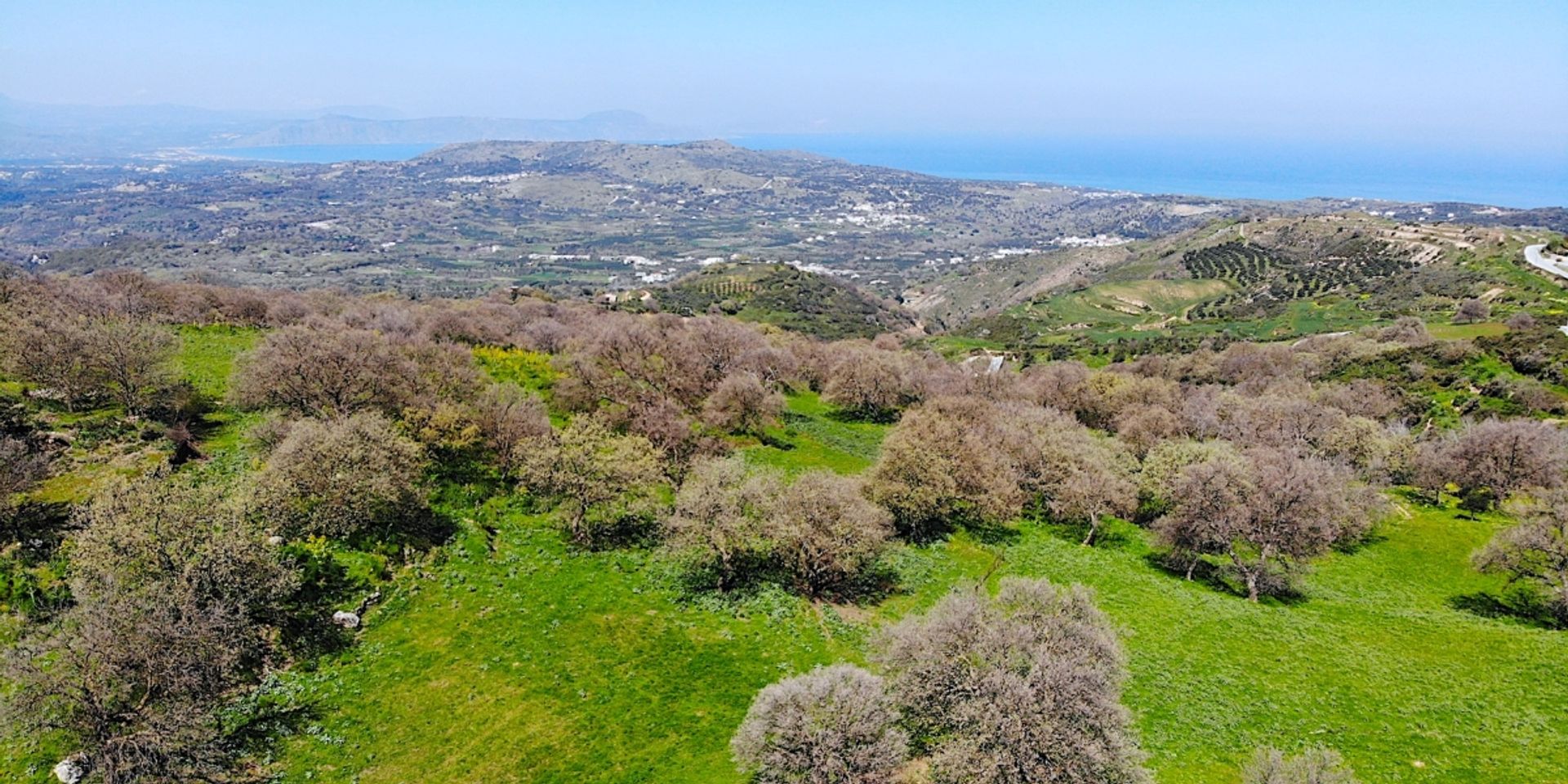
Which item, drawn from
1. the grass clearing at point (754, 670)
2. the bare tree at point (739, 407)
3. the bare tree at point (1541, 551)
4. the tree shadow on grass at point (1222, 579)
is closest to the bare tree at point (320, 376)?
the grass clearing at point (754, 670)

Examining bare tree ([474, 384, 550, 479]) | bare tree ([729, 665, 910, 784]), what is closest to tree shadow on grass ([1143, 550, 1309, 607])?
bare tree ([729, 665, 910, 784])

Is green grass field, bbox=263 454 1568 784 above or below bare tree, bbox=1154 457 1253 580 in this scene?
below

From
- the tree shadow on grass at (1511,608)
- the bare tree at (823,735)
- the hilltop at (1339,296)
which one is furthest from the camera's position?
the hilltop at (1339,296)

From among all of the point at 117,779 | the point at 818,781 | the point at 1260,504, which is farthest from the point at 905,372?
the point at 117,779

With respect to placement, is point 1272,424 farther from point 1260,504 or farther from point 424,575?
point 424,575

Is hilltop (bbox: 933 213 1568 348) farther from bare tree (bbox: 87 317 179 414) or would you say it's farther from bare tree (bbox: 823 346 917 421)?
bare tree (bbox: 87 317 179 414)

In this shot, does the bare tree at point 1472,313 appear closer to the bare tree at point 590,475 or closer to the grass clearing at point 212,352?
the bare tree at point 590,475
